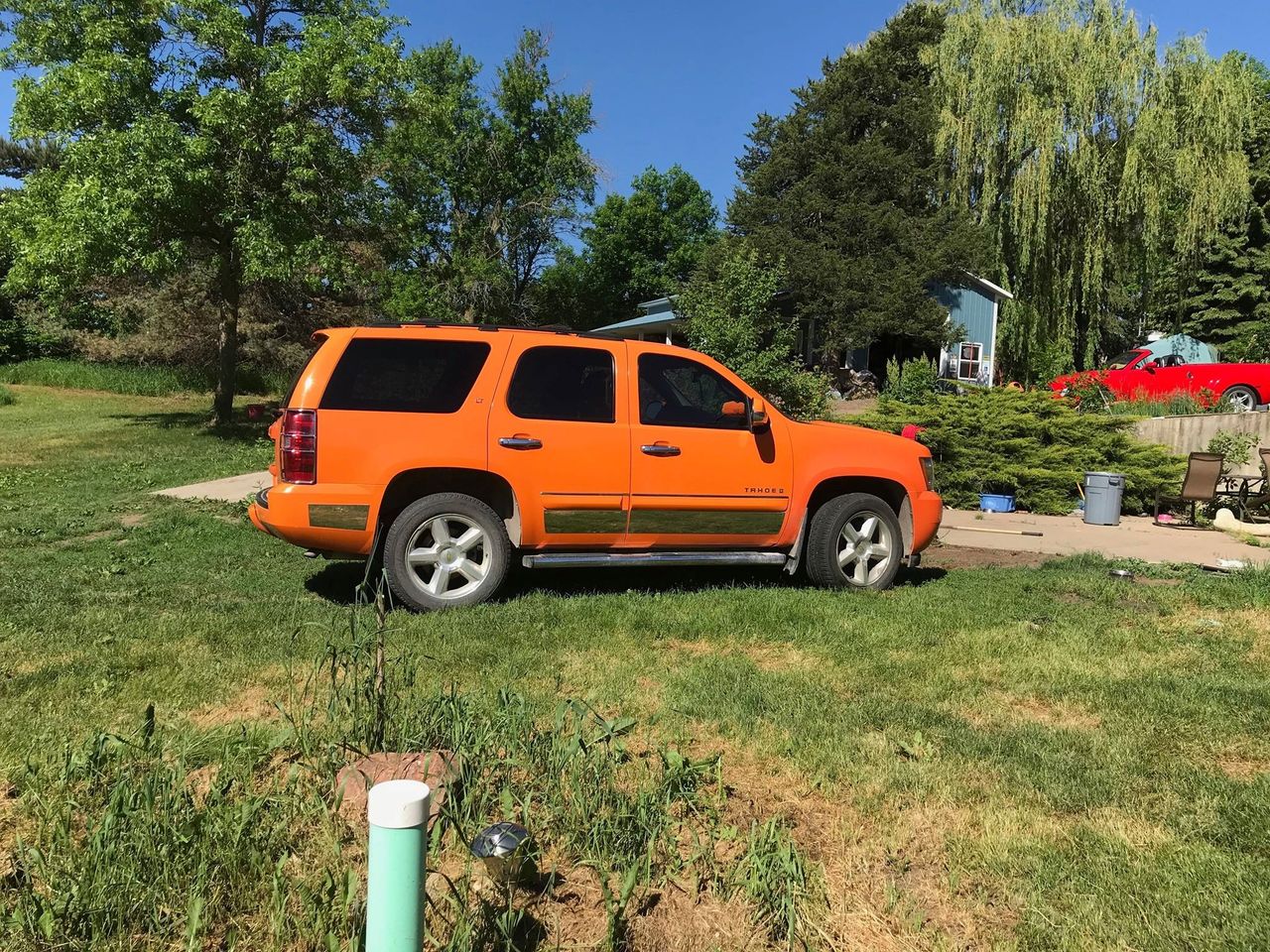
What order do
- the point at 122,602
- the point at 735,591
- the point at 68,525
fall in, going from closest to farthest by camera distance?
the point at 122,602 < the point at 735,591 < the point at 68,525

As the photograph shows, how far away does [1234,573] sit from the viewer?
7.20 metres

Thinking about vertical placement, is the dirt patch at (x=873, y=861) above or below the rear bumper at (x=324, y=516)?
below

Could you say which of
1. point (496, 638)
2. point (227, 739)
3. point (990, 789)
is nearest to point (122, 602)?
point (496, 638)

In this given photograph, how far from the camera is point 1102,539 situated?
986 cm

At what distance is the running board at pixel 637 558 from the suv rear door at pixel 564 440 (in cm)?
10

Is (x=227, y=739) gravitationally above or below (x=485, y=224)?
below

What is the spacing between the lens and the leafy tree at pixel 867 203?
25.1 metres

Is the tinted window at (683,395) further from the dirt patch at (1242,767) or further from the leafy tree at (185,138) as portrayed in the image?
the leafy tree at (185,138)

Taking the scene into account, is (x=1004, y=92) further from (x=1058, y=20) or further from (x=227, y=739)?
(x=227, y=739)

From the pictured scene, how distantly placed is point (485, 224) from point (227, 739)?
39.4 metres

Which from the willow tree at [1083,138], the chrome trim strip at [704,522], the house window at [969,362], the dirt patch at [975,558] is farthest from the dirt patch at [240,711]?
the house window at [969,362]

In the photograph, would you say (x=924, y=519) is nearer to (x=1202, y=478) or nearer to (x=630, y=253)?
(x=1202, y=478)

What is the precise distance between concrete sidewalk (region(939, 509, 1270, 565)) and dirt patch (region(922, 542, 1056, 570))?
0.89ft

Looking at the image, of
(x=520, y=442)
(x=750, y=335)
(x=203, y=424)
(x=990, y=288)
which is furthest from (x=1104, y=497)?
(x=203, y=424)
